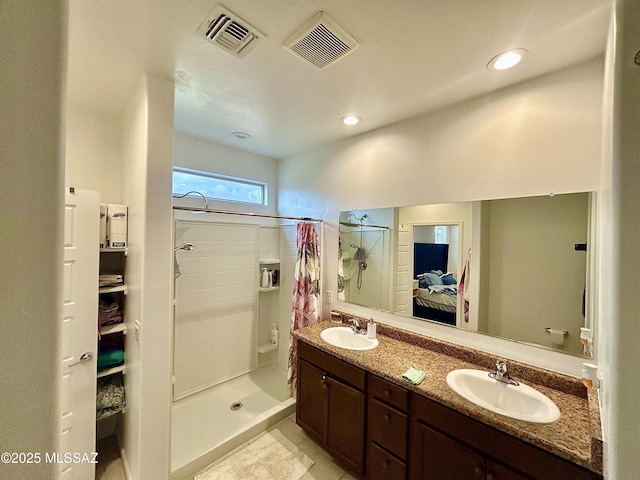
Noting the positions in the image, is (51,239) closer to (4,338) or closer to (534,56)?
(4,338)

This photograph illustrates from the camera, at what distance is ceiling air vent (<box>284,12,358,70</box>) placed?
1.17 metres

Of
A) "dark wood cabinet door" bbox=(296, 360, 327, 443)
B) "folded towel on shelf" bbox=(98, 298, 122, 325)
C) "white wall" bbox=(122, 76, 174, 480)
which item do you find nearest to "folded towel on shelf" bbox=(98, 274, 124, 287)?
"folded towel on shelf" bbox=(98, 298, 122, 325)

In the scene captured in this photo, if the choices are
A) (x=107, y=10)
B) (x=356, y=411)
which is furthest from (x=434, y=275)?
(x=107, y=10)

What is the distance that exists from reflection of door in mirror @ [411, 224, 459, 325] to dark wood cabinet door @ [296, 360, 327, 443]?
93 cm

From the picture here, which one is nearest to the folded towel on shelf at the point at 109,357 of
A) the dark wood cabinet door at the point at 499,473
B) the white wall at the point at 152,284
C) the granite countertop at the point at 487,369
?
the white wall at the point at 152,284

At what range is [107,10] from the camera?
1.13 meters

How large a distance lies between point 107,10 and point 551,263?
2.62 metres

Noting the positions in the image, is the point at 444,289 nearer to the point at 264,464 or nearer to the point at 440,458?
the point at 440,458

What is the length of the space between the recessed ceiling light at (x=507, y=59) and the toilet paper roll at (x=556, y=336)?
5.00 ft

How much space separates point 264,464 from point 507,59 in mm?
3064

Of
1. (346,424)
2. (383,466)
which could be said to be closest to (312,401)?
(346,424)

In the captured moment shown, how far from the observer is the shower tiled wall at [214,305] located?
2602 millimetres

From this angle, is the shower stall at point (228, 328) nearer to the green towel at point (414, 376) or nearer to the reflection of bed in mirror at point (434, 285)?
the green towel at point (414, 376)

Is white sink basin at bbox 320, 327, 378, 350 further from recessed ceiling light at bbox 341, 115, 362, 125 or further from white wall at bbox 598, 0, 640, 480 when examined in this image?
recessed ceiling light at bbox 341, 115, 362, 125
